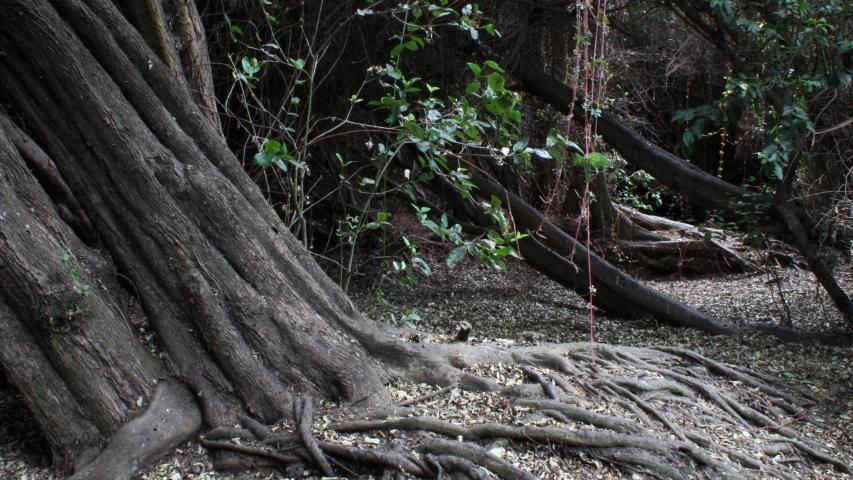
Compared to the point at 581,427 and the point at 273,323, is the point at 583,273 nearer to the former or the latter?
the point at 581,427

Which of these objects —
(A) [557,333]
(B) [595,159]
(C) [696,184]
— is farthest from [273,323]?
(C) [696,184]

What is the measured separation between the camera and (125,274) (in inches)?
111

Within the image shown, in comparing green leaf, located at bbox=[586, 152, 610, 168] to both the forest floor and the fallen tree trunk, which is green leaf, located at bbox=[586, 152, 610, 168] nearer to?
the forest floor

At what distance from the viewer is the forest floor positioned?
2.67m

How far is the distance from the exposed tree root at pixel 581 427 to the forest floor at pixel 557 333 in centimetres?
6

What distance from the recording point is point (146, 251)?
2.78 meters

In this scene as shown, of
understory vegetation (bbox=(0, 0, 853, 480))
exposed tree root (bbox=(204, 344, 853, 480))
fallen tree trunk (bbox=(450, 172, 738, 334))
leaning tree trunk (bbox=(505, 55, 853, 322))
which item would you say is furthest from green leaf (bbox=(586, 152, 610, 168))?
fallen tree trunk (bbox=(450, 172, 738, 334))

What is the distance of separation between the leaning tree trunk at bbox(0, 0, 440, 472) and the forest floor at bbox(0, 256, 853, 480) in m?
0.24

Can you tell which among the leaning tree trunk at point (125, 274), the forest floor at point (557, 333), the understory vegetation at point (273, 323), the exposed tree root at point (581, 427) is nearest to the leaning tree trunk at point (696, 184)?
the understory vegetation at point (273, 323)

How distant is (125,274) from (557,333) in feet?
11.5

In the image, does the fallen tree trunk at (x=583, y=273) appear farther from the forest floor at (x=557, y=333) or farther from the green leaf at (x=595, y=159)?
the green leaf at (x=595, y=159)

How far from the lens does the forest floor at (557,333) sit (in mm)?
2668

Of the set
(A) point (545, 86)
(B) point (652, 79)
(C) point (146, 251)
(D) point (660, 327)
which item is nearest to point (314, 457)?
(C) point (146, 251)

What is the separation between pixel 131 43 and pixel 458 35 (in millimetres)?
3240
